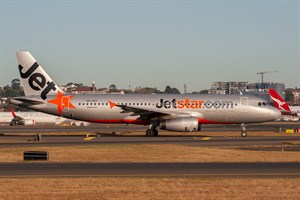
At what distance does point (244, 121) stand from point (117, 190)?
131 ft

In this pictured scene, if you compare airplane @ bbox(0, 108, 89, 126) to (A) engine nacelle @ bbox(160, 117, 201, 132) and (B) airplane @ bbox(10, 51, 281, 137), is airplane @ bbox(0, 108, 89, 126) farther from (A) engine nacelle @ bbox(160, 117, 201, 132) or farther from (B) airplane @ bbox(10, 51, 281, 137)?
(A) engine nacelle @ bbox(160, 117, 201, 132)

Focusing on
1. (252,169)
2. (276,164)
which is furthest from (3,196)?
(276,164)

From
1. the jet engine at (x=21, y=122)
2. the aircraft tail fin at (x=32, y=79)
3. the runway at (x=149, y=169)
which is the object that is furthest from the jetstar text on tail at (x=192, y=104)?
the jet engine at (x=21, y=122)

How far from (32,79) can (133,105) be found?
10.8 meters

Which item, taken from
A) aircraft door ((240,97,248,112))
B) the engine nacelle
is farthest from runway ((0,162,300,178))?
aircraft door ((240,97,248,112))

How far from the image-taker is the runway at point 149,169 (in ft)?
93.6

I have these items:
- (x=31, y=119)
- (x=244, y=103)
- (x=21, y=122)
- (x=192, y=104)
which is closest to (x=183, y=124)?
(x=192, y=104)

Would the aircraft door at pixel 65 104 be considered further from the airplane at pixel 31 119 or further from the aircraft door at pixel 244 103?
the airplane at pixel 31 119

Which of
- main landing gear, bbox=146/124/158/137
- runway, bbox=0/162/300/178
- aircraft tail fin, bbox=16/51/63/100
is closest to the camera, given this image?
runway, bbox=0/162/300/178

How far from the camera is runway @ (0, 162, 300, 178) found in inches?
1123

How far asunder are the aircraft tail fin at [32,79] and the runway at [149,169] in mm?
27650

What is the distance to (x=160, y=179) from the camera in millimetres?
26359

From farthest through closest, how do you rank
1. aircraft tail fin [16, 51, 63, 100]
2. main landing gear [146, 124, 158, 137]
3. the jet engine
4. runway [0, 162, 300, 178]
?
the jet engine → aircraft tail fin [16, 51, 63, 100] → main landing gear [146, 124, 158, 137] → runway [0, 162, 300, 178]

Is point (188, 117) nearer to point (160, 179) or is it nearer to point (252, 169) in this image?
point (252, 169)
